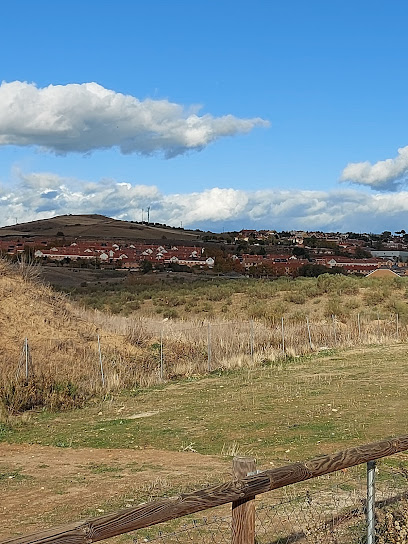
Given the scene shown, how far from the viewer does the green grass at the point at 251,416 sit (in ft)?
44.3

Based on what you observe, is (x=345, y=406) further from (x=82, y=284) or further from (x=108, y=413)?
(x=82, y=284)

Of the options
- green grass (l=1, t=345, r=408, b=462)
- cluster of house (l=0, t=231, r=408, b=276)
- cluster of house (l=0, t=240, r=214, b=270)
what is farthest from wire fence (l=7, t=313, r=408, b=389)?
cluster of house (l=0, t=240, r=214, b=270)

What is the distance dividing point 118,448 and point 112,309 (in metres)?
31.1

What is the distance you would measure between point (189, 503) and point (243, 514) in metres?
0.51

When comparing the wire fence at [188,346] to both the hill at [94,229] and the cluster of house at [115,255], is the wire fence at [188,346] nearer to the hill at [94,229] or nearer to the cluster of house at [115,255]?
the cluster of house at [115,255]

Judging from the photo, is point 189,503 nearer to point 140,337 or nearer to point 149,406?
point 149,406

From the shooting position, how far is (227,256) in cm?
9588

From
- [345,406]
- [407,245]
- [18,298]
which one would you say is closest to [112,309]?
[18,298]

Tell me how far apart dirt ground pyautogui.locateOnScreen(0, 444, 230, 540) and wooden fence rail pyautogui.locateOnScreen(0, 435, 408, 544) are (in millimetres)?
4365

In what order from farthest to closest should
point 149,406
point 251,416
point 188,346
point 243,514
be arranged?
1. point 188,346
2. point 149,406
3. point 251,416
4. point 243,514

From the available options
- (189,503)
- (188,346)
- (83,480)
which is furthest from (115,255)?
(189,503)

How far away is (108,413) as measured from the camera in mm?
17828

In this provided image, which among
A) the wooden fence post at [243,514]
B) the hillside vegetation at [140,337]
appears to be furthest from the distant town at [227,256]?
the wooden fence post at [243,514]

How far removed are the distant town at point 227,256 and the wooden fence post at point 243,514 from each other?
153 feet
